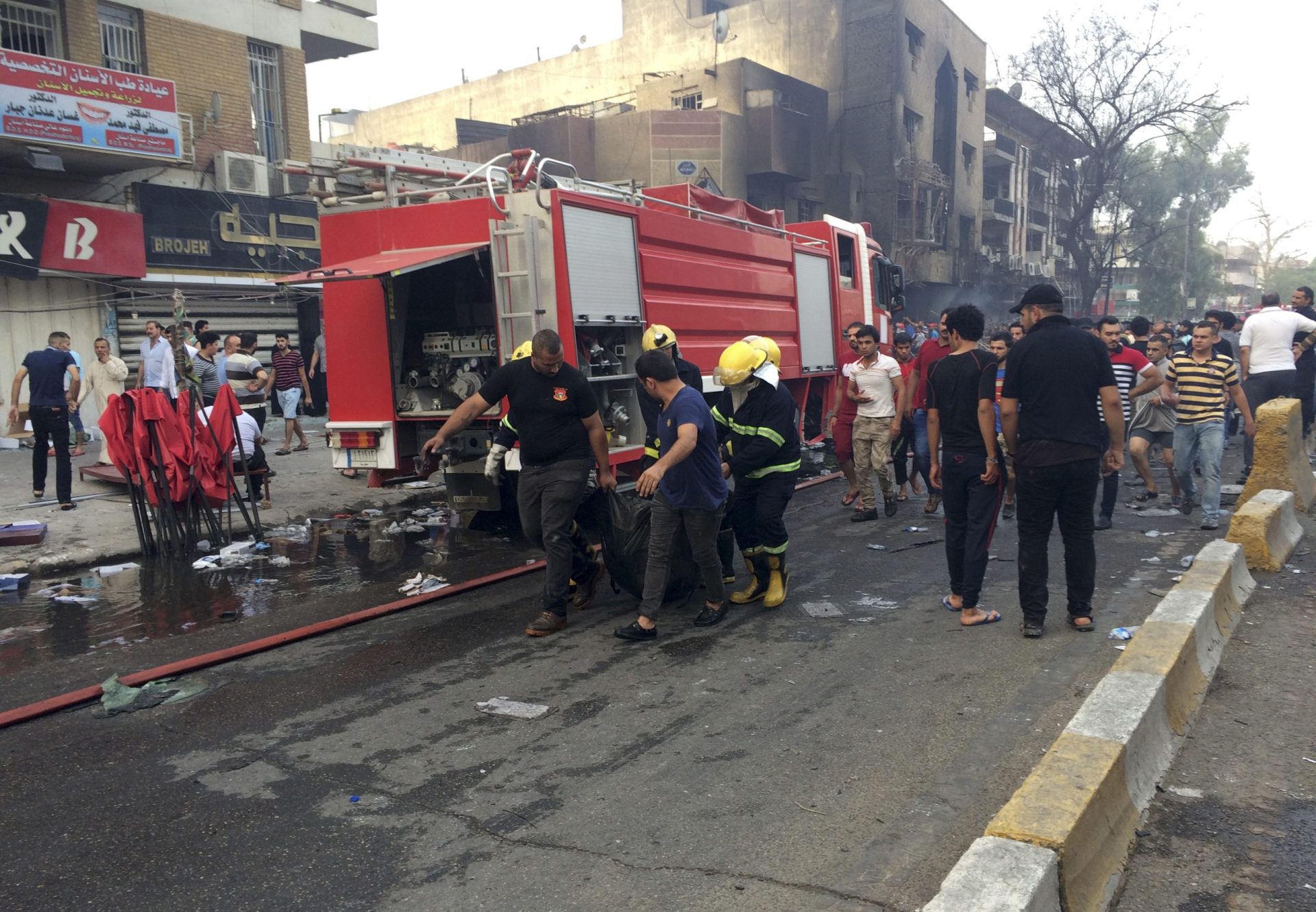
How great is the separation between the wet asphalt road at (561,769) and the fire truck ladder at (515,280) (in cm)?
248

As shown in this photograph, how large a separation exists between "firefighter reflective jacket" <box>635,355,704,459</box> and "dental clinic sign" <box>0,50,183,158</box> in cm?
985

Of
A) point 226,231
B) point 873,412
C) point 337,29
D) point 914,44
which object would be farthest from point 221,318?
point 914,44

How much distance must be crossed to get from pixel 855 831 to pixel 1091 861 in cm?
72

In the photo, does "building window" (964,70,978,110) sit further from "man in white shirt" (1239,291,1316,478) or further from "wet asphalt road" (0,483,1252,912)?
"wet asphalt road" (0,483,1252,912)

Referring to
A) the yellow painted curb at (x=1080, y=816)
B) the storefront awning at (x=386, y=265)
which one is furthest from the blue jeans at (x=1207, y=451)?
the storefront awning at (x=386, y=265)

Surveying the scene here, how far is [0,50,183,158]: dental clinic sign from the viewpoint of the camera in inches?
500

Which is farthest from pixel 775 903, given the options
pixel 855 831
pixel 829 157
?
pixel 829 157

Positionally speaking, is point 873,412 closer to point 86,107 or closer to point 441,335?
point 441,335

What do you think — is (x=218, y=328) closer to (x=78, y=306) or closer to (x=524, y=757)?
(x=78, y=306)

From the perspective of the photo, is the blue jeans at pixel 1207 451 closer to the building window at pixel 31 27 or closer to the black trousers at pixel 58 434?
the black trousers at pixel 58 434

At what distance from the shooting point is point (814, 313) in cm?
1270

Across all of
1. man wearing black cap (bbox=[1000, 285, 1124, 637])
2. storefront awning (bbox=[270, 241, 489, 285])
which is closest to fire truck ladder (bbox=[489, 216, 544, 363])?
storefront awning (bbox=[270, 241, 489, 285])

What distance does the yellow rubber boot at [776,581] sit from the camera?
20.4ft

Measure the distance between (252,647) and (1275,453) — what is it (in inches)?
299
